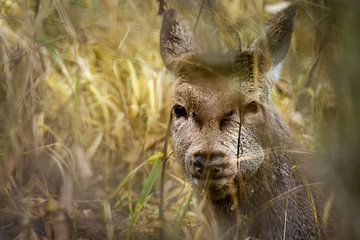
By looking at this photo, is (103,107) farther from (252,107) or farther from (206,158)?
(206,158)

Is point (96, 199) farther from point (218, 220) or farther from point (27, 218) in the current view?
point (218, 220)

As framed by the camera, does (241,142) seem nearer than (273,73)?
Yes

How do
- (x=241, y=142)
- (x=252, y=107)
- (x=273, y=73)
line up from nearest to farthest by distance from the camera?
1. (x=241, y=142)
2. (x=252, y=107)
3. (x=273, y=73)

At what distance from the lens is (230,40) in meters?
4.53

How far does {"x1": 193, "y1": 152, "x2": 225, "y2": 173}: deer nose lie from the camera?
3504 millimetres

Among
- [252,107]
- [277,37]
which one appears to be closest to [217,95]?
[252,107]

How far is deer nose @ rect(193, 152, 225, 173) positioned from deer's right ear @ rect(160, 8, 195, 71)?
2.38ft

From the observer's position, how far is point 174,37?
13.4 feet

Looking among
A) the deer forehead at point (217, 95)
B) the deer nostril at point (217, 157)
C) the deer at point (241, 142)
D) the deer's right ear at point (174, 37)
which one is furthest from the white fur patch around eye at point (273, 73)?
the deer nostril at point (217, 157)

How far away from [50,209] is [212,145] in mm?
1272

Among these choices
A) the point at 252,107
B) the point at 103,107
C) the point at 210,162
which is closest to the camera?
the point at 210,162

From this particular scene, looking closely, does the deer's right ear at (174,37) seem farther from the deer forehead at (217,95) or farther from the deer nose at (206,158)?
the deer nose at (206,158)

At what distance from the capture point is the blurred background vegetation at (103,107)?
430cm

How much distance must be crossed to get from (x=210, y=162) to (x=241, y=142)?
0.23 m
